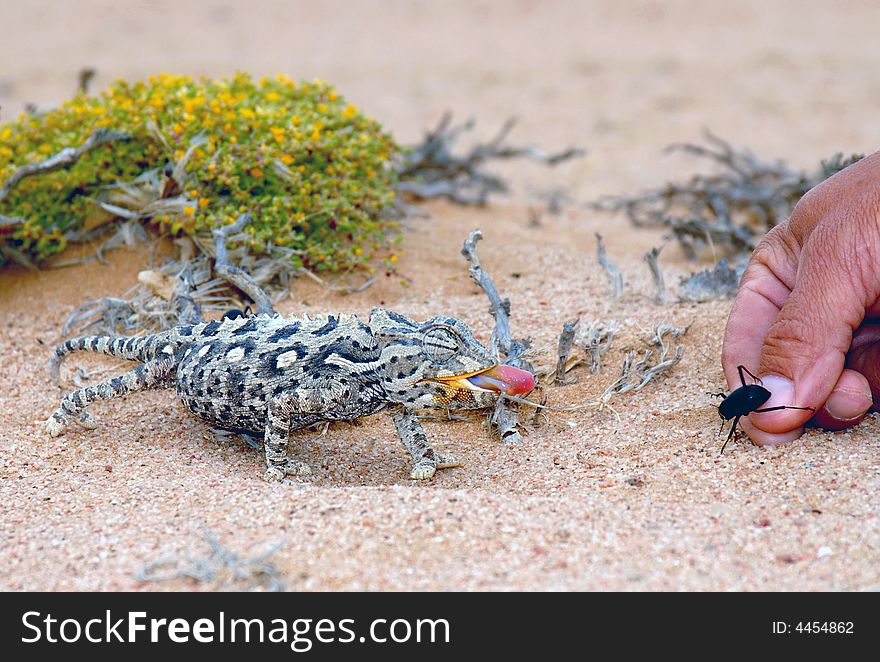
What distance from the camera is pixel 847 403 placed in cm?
372

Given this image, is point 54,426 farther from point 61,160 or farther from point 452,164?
point 452,164

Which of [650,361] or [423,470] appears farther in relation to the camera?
[650,361]

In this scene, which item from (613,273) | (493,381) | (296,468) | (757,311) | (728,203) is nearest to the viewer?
(493,381)

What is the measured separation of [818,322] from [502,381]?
1226 mm

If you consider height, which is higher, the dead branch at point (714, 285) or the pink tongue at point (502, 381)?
the dead branch at point (714, 285)

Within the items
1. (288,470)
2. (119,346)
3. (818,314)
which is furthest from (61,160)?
(818,314)

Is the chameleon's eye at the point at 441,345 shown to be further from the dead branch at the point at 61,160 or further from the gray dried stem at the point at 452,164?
the gray dried stem at the point at 452,164

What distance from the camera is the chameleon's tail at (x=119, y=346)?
4.52 m

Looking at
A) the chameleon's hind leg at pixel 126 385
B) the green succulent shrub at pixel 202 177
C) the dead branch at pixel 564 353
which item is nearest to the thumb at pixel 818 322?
Result: the dead branch at pixel 564 353

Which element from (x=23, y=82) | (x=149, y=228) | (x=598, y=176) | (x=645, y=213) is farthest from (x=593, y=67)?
(x=149, y=228)

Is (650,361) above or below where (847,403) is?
above

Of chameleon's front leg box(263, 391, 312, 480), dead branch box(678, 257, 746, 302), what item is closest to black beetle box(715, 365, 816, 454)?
chameleon's front leg box(263, 391, 312, 480)

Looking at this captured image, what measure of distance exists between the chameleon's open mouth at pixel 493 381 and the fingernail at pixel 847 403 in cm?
118
